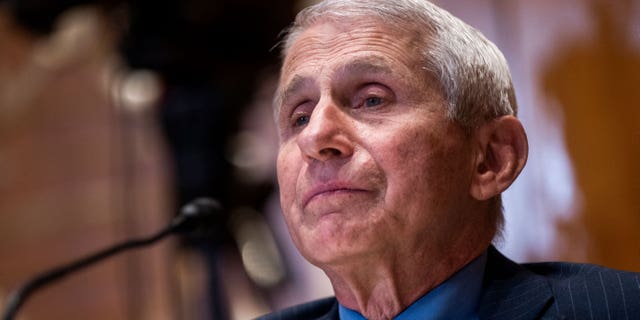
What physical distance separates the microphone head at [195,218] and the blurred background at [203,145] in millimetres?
287

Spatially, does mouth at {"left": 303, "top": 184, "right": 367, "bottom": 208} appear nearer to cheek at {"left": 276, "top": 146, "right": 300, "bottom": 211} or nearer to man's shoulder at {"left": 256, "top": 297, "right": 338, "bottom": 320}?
cheek at {"left": 276, "top": 146, "right": 300, "bottom": 211}

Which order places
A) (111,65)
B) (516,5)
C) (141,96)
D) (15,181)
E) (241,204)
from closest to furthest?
(516,5) < (241,204) < (141,96) < (111,65) < (15,181)

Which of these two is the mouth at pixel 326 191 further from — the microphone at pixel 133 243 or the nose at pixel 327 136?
the microphone at pixel 133 243

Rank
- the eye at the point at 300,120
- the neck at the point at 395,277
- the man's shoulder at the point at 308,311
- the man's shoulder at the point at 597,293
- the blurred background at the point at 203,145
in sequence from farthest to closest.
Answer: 1. the blurred background at the point at 203,145
2. the man's shoulder at the point at 308,311
3. the eye at the point at 300,120
4. the neck at the point at 395,277
5. the man's shoulder at the point at 597,293

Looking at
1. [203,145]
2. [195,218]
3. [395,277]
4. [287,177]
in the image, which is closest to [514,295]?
[395,277]

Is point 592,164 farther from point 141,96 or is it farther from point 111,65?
point 111,65

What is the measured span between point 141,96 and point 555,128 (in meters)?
2.46

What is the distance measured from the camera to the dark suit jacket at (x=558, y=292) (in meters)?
1.51

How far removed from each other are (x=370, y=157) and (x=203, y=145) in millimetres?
1963

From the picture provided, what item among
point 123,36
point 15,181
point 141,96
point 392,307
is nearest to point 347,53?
point 392,307

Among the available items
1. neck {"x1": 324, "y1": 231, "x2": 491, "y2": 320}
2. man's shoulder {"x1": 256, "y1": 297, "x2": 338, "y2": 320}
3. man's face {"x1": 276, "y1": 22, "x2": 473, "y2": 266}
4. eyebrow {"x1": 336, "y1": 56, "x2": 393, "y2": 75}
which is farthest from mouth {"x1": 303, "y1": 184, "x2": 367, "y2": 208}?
man's shoulder {"x1": 256, "y1": 297, "x2": 338, "y2": 320}

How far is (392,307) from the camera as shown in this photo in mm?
1644

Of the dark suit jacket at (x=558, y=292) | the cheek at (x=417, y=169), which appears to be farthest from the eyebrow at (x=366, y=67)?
the dark suit jacket at (x=558, y=292)

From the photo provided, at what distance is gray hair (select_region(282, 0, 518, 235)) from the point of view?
1.66 metres
